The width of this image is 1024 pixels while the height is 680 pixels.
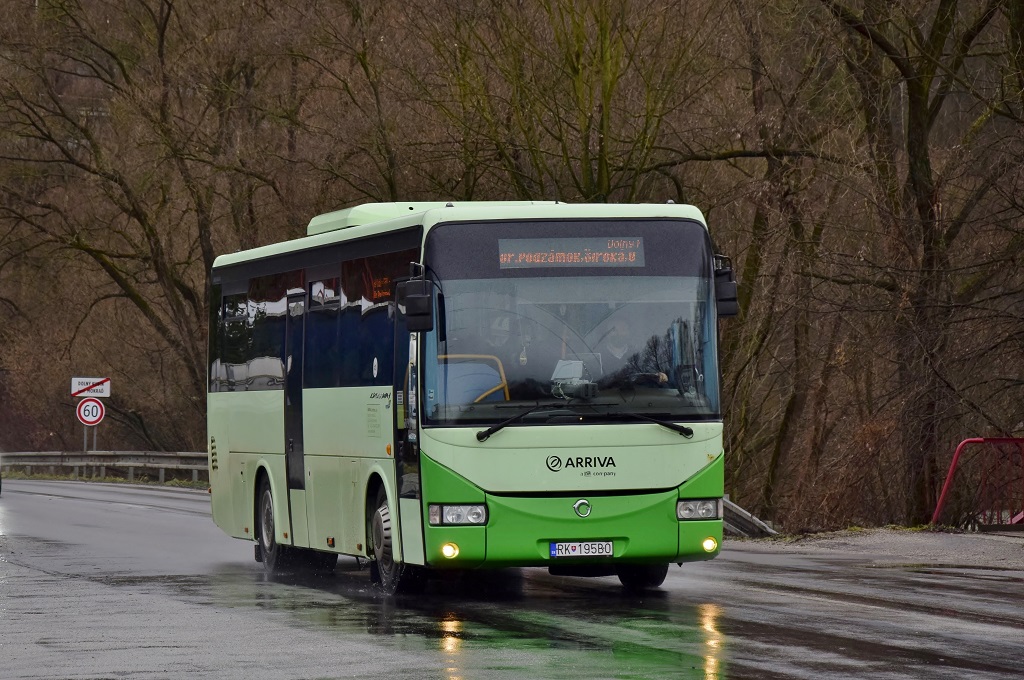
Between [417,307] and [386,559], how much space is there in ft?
8.34

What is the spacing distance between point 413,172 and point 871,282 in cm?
979

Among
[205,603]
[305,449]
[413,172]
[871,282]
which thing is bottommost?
[205,603]

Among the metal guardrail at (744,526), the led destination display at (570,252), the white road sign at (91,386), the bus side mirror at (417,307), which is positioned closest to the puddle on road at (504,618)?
the bus side mirror at (417,307)

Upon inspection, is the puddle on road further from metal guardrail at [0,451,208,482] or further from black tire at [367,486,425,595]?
metal guardrail at [0,451,208,482]

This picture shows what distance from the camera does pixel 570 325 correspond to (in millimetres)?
14570

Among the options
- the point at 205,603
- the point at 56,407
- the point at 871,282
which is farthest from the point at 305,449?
the point at 56,407

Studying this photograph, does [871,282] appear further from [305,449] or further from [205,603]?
[205,603]

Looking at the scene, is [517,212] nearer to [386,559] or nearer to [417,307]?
[417,307]

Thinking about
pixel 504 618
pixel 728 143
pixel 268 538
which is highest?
pixel 728 143

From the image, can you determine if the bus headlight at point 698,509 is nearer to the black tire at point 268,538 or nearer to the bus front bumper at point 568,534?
the bus front bumper at point 568,534

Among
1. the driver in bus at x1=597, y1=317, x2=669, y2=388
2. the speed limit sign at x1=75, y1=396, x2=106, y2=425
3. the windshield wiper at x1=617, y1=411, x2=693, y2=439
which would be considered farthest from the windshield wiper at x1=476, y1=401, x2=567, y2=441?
the speed limit sign at x1=75, y1=396, x2=106, y2=425

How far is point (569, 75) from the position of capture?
29.7 m

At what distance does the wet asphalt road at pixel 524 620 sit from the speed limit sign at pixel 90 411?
30490 mm

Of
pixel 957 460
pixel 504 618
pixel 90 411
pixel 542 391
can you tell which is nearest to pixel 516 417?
pixel 542 391
